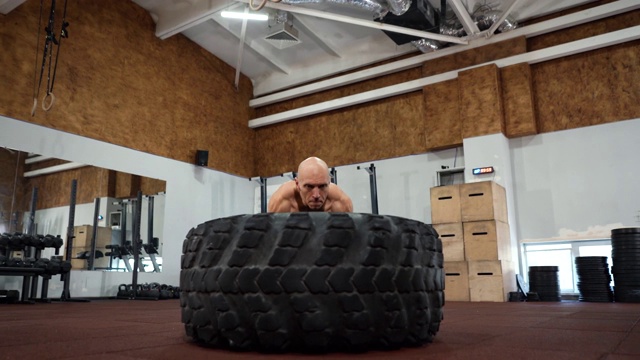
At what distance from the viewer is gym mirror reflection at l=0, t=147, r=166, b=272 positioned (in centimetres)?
573

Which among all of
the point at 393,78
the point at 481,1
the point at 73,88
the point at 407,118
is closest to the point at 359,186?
the point at 407,118

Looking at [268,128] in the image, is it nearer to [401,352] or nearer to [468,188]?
[468,188]

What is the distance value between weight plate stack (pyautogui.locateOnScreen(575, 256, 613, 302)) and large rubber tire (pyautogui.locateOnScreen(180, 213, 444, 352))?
17.4ft

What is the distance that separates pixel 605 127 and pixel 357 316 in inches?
256

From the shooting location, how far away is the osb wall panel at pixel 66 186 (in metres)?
5.91

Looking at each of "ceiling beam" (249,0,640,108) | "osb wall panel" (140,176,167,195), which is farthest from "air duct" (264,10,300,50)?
"osb wall panel" (140,176,167,195)

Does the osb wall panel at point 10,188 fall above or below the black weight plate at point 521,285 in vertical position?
above

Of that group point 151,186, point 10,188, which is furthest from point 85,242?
point 151,186

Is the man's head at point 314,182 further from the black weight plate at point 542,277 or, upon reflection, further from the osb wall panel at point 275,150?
the osb wall panel at point 275,150

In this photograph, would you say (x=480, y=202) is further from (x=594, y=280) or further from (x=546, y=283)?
(x=594, y=280)

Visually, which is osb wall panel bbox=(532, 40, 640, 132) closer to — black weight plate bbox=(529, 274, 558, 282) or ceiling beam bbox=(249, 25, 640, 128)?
ceiling beam bbox=(249, 25, 640, 128)

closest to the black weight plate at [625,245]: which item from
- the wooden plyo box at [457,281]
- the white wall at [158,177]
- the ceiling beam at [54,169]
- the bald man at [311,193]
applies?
the wooden plyo box at [457,281]

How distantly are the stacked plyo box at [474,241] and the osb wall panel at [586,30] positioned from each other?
243cm

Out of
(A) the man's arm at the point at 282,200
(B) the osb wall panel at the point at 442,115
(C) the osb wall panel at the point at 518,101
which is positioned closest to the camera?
(A) the man's arm at the point at 282,200
